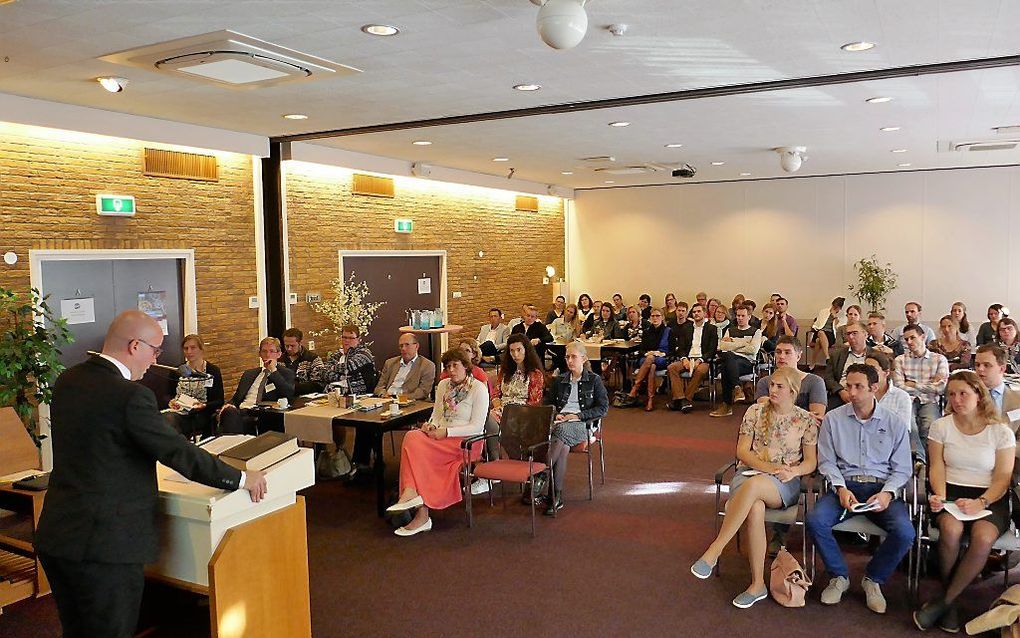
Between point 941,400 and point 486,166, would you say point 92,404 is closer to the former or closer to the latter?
point 941,400

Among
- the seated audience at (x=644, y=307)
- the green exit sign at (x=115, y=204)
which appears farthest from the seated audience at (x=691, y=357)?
the green exit sign at (x=115, y=204)

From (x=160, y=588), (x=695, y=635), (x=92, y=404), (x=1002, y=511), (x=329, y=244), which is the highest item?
(x=329, y=244)

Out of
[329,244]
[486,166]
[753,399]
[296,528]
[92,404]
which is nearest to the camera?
[92,404]

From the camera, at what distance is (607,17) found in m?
4.63

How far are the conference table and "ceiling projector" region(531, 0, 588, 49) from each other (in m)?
3.35

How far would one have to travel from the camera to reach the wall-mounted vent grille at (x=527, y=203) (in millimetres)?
15117

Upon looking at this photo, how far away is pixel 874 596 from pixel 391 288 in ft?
27.6

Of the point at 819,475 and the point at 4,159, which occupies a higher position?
the point at 4,159

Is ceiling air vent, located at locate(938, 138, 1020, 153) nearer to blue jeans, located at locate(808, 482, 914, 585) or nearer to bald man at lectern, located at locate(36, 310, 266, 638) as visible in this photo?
blue jeans, located at locate(808, 482, 914, 585)

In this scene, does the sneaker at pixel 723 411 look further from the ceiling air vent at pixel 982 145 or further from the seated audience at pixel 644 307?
the ceiling air vent at pixel 982 145

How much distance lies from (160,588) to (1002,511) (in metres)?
4.58

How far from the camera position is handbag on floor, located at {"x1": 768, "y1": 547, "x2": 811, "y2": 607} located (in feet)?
14.9

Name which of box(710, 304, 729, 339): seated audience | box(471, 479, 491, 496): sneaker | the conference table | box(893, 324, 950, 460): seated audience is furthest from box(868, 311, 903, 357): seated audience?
the conference table

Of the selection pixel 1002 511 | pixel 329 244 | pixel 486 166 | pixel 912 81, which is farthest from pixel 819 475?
pixel 486 166
